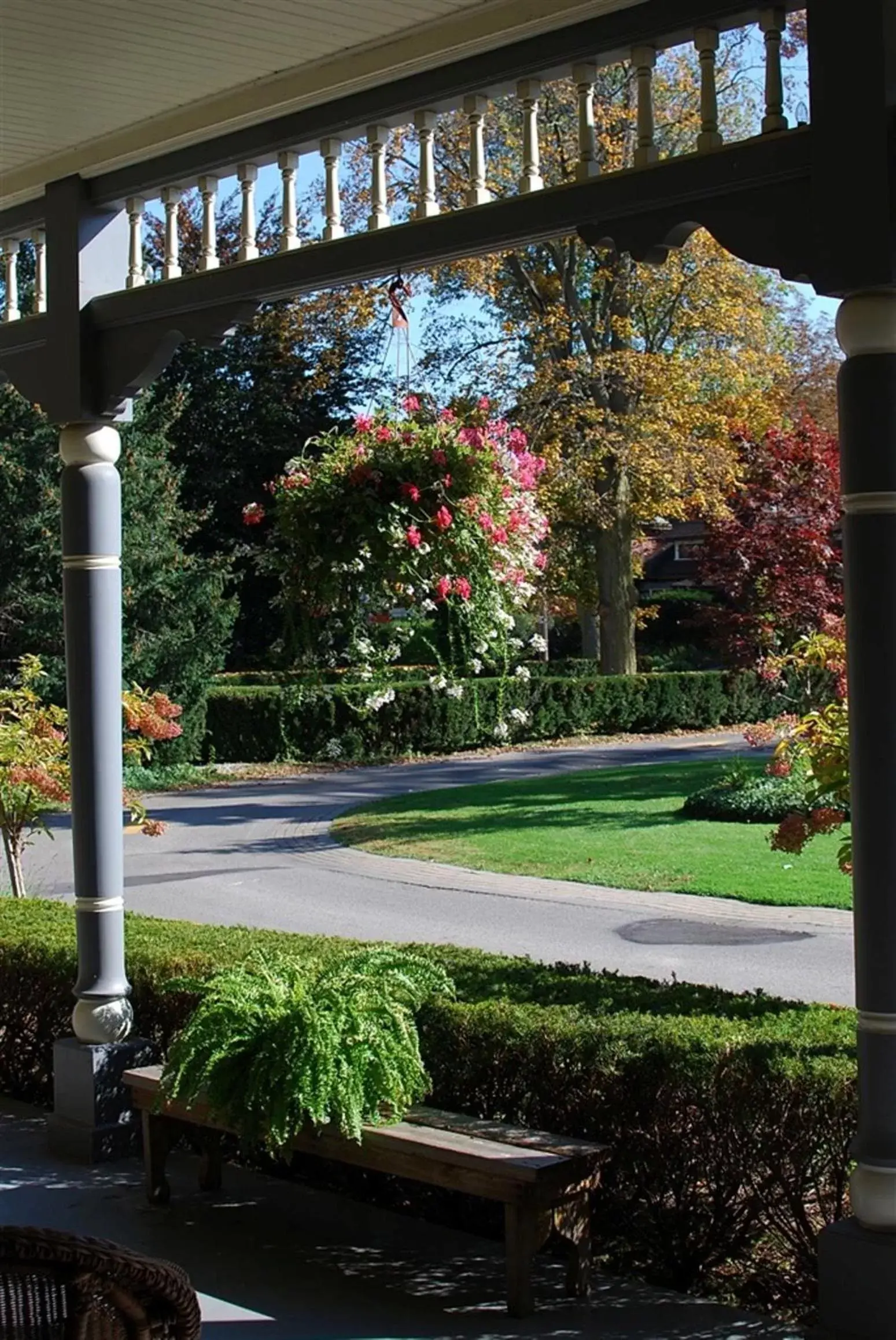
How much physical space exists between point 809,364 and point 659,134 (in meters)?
16.7

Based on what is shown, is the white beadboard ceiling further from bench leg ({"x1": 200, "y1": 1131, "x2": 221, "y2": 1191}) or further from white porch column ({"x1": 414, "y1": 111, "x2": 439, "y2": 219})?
bench leg ({"x1": 200, "y1": 1131, "x2": 221, "y2": 1191})

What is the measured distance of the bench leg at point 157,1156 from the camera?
16.4 ft

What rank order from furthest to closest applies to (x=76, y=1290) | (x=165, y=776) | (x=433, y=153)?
(x=165, y=776), (x=433, y=153), (x=76, y=1290)

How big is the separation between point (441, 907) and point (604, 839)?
3.38m

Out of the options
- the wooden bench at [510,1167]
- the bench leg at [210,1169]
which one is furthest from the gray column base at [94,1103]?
the wooden bench at [510,1167]

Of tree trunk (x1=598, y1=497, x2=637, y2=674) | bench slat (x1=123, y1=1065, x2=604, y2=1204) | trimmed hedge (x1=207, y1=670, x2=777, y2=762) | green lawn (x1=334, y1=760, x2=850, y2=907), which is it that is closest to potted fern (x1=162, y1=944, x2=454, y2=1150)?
bench slat (x1=123, y1=1065, x2=604, y2=1204)

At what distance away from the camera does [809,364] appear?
39.0 meters

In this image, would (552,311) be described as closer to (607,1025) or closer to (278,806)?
(278,806)

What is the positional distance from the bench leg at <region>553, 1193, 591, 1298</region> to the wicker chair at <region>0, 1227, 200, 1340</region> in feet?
5.85

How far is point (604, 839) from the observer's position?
15336 mm

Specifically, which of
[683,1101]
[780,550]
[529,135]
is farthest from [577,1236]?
[780,550]

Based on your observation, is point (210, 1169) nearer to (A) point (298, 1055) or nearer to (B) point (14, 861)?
(A) point (298, 1055)

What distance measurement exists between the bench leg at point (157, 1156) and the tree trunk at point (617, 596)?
20.9m

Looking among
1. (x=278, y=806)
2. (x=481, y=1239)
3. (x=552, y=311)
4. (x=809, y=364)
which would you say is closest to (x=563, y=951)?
(x=481, y=1239)
